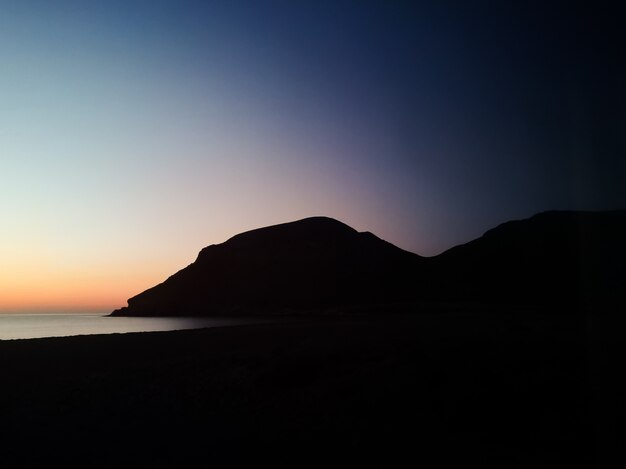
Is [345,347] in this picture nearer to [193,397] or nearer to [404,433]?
[193,397]

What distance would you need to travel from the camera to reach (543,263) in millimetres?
81062

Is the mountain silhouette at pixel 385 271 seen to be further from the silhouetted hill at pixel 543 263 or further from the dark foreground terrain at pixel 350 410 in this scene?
the dark foreground terrain at pixel 350 410

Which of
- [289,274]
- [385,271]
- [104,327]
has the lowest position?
[104,327]

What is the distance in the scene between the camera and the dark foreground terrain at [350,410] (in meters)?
8.27

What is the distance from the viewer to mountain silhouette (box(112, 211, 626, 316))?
73.9 m

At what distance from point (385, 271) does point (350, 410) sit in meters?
103

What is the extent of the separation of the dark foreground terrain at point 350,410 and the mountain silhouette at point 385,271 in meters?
47.6

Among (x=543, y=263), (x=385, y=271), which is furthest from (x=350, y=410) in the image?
(x=385, y=271)

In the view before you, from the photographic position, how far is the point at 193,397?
42.2 feet

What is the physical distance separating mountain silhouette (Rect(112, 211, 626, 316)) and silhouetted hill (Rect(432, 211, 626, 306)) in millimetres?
184

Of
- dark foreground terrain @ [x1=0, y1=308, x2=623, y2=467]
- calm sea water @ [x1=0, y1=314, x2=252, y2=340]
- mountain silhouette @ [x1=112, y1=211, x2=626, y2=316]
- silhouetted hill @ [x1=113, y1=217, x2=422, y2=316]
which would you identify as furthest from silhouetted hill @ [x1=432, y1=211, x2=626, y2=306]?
dark foreground terrain @ [x1=0, y1=308, x2=623, y2=467]

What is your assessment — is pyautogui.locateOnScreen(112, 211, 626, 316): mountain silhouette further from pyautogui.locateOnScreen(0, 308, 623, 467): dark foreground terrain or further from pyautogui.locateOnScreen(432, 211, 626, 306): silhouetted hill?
pyautogui.locateOnScreen(0, 308, 623, 467): dark foreground terrain

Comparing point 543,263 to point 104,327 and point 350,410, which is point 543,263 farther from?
point 350,410

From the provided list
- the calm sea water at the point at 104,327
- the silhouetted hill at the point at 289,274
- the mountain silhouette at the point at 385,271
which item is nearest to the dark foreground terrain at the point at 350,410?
the calm sea water at the point at 104,327
